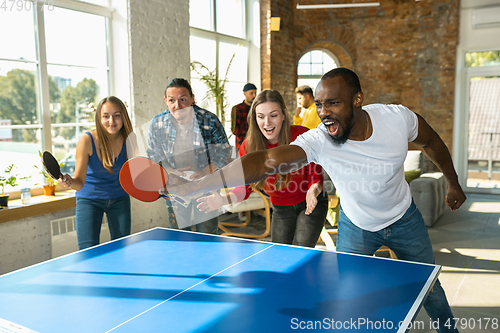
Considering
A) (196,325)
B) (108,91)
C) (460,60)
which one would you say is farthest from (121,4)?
(460,60)

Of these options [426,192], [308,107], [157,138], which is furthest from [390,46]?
[157,138]

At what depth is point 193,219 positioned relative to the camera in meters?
2.88

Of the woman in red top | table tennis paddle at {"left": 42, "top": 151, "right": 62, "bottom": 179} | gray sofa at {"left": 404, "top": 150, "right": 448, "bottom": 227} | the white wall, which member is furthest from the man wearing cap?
table tennis paddle at {"left": 42, "top": 151, "right": 62, "bottom": 179}

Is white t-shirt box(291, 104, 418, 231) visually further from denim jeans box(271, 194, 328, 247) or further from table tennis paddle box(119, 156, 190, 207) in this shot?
table tennis paddle box(119, 156, 190, 207)

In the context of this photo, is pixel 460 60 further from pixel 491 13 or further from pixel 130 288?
pixel 130 288

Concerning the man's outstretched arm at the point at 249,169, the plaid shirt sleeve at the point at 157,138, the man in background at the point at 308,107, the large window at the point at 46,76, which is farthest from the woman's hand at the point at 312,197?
the man in background at the point at 308,107

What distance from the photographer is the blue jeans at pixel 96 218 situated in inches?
101

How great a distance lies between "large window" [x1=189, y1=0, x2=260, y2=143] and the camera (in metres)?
5.78

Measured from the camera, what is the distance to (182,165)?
2295 millimetres

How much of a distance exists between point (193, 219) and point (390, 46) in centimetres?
628

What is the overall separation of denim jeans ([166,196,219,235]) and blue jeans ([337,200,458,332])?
1191 millimetres

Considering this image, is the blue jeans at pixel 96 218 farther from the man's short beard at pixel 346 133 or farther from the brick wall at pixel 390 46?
the brick wall at pixel 390 46

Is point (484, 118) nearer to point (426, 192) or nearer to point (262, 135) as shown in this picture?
point (426, 192)

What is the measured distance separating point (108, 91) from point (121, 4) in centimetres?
91
